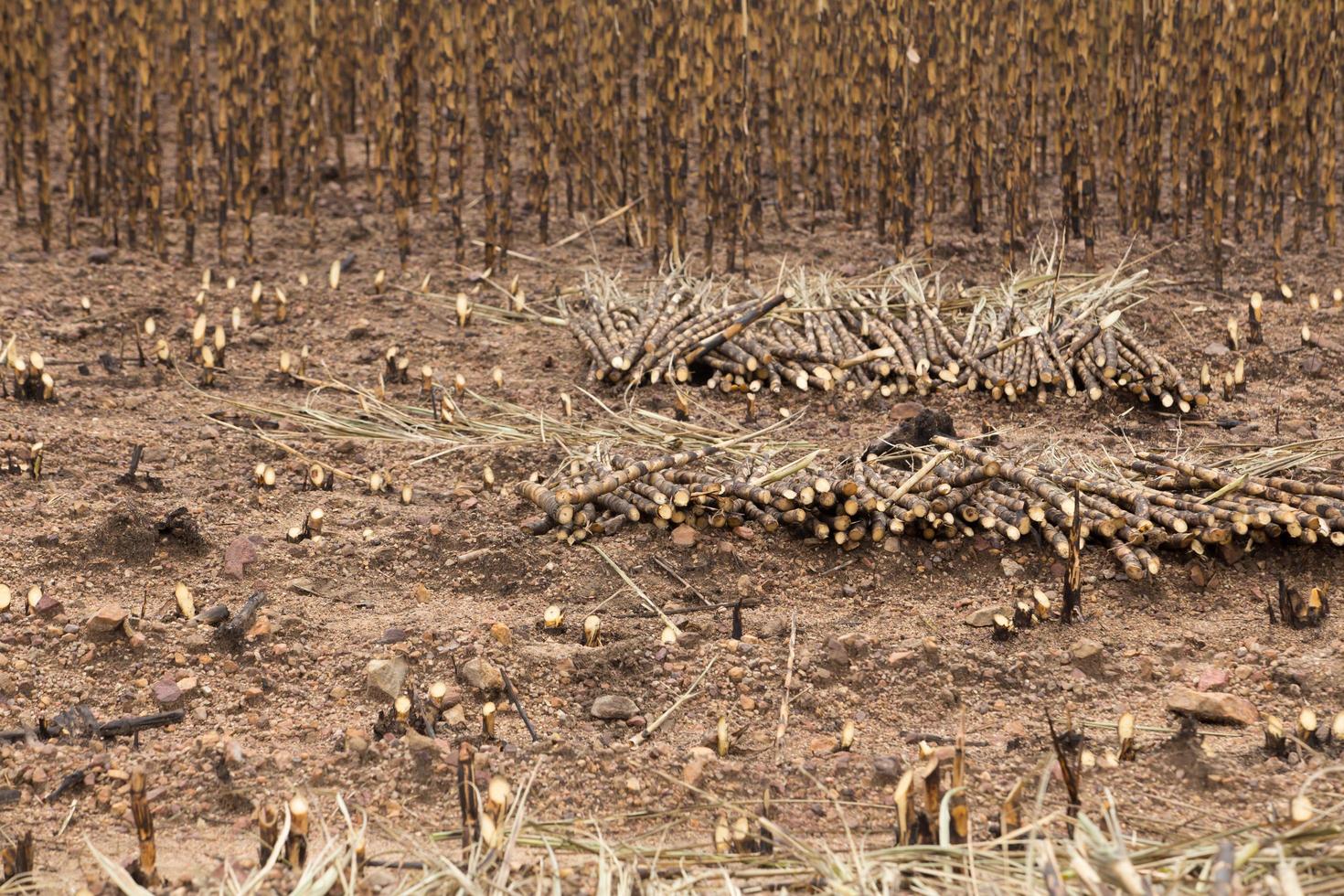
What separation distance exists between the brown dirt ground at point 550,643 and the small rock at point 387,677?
0.03m

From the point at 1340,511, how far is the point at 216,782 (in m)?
2.20

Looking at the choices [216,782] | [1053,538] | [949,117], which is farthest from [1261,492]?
[949,117]

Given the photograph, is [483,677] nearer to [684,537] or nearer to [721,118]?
[684,537]

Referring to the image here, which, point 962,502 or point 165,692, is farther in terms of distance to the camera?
point 962,502

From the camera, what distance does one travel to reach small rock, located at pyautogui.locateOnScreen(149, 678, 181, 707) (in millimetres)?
2408

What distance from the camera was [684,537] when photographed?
9.73 feet

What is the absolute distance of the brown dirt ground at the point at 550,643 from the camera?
7.16 ft

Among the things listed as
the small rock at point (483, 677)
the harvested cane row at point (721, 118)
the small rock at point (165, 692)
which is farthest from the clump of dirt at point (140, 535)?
the harvested cane row at point (721, 118)

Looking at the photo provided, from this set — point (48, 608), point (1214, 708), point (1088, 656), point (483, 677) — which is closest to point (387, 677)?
point (483, 677)

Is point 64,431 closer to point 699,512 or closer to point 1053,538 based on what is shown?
point 699,512

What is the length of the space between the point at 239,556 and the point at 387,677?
0.60 metres

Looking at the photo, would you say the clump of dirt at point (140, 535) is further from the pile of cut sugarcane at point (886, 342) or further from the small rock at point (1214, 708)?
the small rock at point (1214, 708)

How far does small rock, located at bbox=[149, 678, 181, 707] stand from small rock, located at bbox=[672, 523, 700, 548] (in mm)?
1068

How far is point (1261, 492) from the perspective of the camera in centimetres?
287
